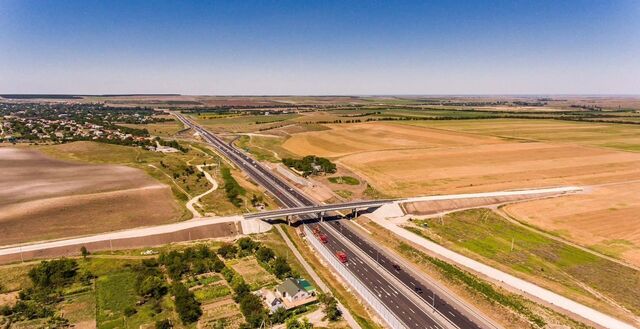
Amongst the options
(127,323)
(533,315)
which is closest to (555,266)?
(533,315)

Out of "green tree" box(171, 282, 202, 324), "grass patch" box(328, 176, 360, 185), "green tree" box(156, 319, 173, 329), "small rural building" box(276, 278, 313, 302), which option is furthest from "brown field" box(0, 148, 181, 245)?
"grass patch" box(328, 176, 360, 185)

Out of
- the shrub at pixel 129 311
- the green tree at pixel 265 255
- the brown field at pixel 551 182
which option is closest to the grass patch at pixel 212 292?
the shrub at pixel 129 311

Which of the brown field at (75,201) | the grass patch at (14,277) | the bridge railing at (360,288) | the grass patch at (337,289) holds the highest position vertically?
the brown field at (75,201)

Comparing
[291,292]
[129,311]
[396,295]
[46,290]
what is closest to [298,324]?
[291,292]

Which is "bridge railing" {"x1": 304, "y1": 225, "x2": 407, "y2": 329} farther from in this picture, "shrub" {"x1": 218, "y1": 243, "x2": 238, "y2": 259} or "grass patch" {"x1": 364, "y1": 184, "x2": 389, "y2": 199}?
"grass patch" {"x1": 364, "y1": 184, "x2": 389, "y2": 199}

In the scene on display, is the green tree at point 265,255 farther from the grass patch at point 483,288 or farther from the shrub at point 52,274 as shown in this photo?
the shrub at point 52,274

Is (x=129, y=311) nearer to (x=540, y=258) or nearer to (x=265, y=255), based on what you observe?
(x=265, y=255)
